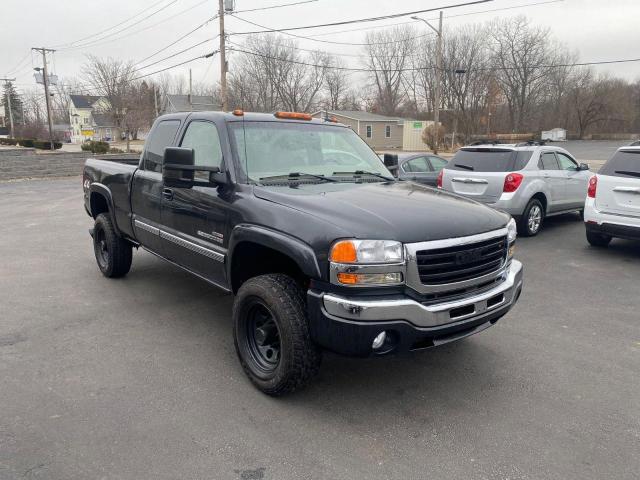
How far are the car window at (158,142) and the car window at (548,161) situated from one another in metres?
6.95

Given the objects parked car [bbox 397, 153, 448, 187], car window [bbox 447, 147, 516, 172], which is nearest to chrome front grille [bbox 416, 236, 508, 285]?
car window [bbox 447, 147, 516, 172]

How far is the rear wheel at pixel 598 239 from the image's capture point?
795cm

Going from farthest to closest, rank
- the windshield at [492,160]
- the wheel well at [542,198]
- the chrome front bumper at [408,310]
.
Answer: the wheel well at [542,198]
the windshield at [492,160]
the chrome front bumper at [408,310]

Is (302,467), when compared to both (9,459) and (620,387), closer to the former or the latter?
(9,459)

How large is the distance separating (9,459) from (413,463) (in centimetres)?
224

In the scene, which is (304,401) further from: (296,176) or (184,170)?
(184,170)

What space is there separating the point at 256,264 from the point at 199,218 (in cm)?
69

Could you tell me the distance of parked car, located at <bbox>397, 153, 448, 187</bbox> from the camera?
1198 cm

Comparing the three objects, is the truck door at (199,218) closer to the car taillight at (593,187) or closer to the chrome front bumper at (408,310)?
the chrome front bumper at (408,310)

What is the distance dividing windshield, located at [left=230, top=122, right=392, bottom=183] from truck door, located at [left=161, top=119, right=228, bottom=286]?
0.25m

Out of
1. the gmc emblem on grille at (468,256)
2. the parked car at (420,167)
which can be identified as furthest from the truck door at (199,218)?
the parked car at (420,167)

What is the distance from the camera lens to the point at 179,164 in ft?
12.6

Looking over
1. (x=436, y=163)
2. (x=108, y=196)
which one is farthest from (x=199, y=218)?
(x=436, y=163)

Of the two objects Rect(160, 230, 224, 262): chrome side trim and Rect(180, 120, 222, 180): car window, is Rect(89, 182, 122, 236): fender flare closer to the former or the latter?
Rect(160, 230, 224, 262): chrome side trim
